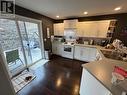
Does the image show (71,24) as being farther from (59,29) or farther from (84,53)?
(84,53)

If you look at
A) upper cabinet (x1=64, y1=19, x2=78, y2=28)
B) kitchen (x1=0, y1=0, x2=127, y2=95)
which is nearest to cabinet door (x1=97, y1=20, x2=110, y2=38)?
kitchen (x1=0, y1=0, x2=127, y2=95)

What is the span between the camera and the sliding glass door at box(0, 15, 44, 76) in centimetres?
263

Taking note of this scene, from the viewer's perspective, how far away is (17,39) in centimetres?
298

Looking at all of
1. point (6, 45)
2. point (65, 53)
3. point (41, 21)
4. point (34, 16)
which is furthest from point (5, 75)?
point (65, 53)

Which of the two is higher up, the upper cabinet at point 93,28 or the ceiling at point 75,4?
the ceiling at point 75,4

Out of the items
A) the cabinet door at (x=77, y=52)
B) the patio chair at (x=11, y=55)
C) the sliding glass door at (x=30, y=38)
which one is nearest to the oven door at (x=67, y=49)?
the cabinet door at (x=77, y=52)

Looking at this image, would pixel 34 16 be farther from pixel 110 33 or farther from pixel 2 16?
pixel 110 33

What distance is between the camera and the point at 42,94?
2035 mm

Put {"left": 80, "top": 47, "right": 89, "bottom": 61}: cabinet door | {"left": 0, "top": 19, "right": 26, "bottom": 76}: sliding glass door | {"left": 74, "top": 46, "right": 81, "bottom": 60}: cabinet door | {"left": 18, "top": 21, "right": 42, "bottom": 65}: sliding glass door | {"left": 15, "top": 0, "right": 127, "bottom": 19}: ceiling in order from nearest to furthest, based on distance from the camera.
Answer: {"left": 15, "top": 0, "right": 127, "bottom": 19}: ceiling, {"left": 0, "top": 19, "right": 26, "bottom": 76}: sliding glass door, {"left": 18, "top": 21, "right": 42, "bottom": 65}: sliding glass door, {"left": 80, "top": 47, "right": 89, "bottom": 61}: cabinet door, {"left": 74, "top": 46, "right": 81, "bottom": 60}: cabinet door

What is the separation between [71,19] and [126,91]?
4.47 meters

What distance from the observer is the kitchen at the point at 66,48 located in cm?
137

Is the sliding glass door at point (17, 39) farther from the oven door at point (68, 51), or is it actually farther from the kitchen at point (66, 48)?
the oven door at point (68, 51)

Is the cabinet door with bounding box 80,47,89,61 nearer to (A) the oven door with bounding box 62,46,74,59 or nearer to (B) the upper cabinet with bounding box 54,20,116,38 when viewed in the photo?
(A) the oven door with bounding box 62,46,74,59

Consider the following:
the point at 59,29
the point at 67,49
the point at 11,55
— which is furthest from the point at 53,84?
the point at 59,29
